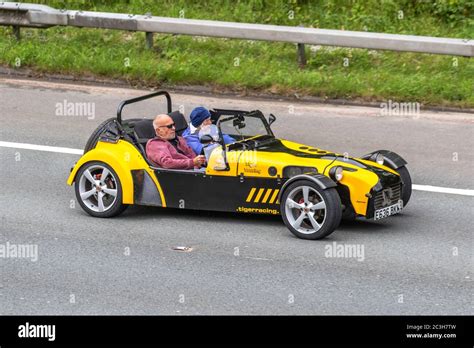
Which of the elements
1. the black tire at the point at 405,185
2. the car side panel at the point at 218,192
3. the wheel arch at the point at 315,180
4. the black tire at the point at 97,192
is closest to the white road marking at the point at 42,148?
the black tire at the point at 97,192

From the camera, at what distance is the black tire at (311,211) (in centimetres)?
1236

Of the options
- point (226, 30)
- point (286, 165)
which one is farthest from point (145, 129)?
point (226, 30)

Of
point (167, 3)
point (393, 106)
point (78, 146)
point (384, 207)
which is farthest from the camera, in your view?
point (167, 3)

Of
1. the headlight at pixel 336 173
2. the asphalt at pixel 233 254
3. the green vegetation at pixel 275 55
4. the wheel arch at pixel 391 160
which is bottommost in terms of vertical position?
the asphalt at pixel 233 254

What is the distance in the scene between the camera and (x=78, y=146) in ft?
53.6

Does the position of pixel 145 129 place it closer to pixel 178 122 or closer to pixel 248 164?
pixel 178 122

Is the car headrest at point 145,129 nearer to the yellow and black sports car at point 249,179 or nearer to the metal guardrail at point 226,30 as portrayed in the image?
the yellow and black sports car at point 249,179

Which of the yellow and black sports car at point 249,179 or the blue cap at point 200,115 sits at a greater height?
the blue cap at point 200,115

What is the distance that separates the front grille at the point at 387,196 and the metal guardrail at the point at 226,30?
541cm

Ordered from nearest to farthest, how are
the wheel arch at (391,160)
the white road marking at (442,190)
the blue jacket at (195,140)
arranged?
A: the wheel arch at (391,160), the blue jacket at (195,140), the white road marking at (442,190)

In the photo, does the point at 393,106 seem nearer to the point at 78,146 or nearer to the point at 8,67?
the point at 78,146

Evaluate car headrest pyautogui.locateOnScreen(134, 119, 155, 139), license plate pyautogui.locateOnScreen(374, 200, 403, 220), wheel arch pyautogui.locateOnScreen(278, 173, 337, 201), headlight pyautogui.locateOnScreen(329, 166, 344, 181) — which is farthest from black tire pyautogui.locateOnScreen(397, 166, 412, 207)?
car headrest pyautogui.locateOnScreen(134, 119, 155, 139)
